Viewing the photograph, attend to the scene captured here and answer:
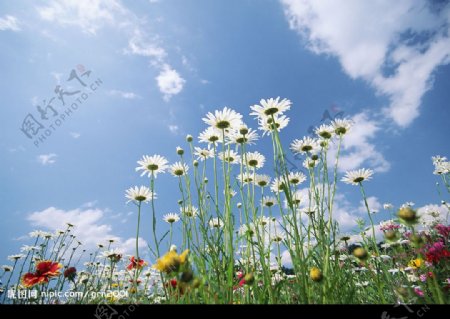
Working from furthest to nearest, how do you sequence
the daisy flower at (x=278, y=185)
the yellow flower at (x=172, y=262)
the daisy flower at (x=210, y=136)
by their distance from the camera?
the daisy flower at (x=210, y=136) < the daisy flower at (x=278, y=185) < the yellow flower at (x=172, y=262)

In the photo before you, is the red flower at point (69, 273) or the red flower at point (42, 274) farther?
the red flower at point (69, 273)

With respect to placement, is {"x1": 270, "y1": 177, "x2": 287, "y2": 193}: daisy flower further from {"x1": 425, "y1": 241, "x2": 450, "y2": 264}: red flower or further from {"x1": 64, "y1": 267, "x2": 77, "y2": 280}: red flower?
{"x1": 64, "y1": 267, "x2": 77, "y2": 280}: red flower

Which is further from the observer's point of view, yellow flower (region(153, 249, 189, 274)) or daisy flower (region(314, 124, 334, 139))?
daisy flower (region(314, 124, 334, 139))

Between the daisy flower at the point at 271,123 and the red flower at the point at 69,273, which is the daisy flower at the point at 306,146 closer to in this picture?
the daisy flower at the point at 271,123

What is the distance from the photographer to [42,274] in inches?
76.7

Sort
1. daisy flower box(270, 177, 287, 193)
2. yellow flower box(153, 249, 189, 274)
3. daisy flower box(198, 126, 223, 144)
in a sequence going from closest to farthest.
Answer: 1. yellow flower box(153, 249, 189, 274)
2. daisy flower box(270, 177, 287, 193)
3. daisy flower box(198, 126, 223, 144)

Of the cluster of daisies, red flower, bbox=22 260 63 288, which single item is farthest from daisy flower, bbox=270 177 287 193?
red flower, bbox=22 260 63 288

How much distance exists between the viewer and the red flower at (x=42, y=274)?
74.5 inches

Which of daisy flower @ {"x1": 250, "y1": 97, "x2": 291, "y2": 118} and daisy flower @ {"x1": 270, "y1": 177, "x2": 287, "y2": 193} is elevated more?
daisy flower @ {"x1": 250, "y1": 97, "x2": 291, "y2": 118}

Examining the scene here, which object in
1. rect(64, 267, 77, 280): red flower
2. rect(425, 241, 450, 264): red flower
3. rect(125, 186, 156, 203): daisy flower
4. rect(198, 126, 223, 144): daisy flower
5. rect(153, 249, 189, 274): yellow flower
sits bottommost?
rect(153, 249, 189, 274): yellow flower

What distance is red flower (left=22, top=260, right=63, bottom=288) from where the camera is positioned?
6.21 feet

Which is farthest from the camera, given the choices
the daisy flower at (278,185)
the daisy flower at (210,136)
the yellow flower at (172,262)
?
the daisy flower at (210,136)

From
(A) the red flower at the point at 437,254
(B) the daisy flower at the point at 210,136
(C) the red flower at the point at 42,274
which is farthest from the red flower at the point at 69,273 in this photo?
(A) the red flower at the point at 437,254
